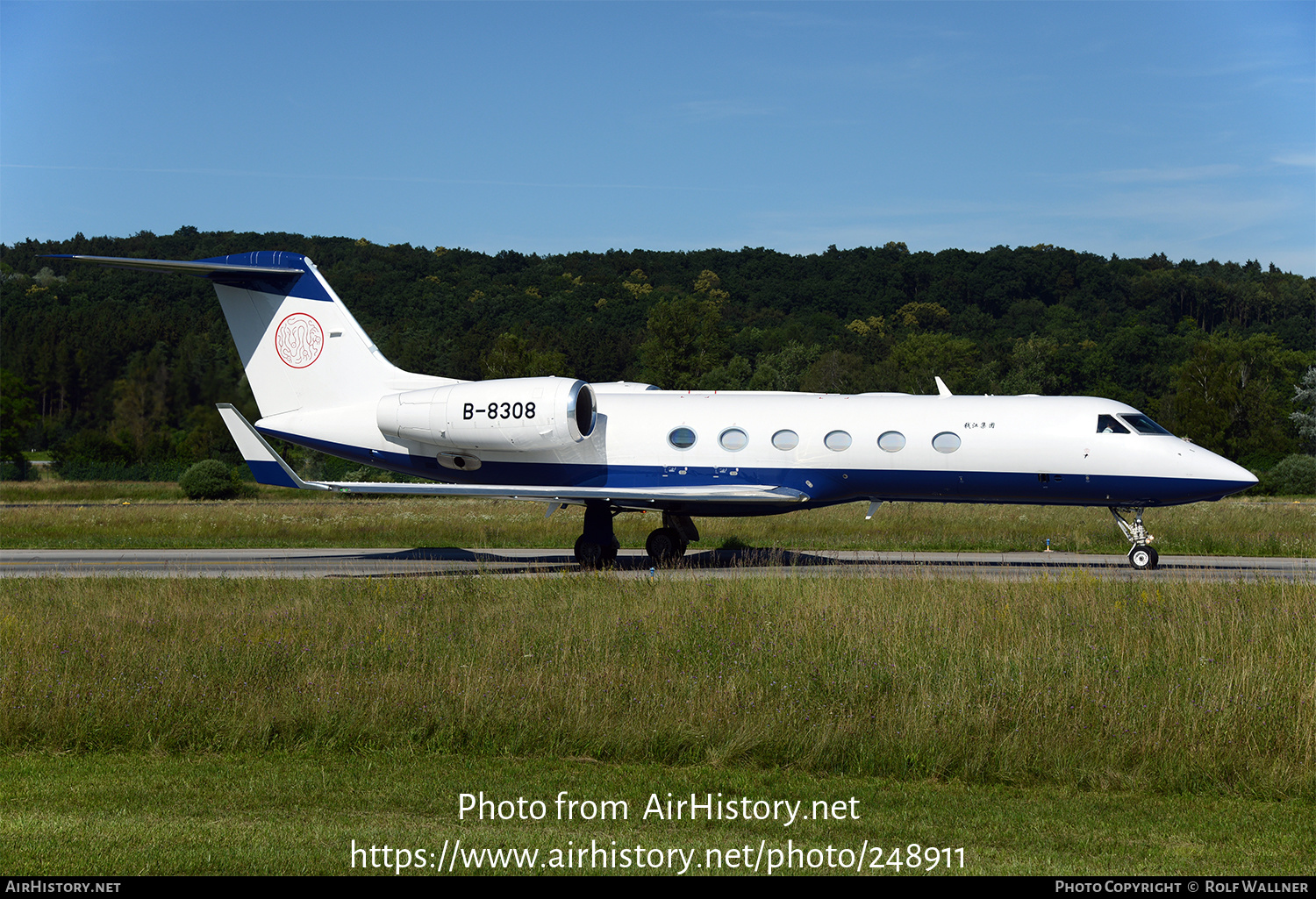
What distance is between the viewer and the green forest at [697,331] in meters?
36.6

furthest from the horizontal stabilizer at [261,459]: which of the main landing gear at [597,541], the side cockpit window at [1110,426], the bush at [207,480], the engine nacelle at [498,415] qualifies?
the bush at [207,480]

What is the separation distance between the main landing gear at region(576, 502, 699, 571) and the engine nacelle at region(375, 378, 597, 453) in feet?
5.04

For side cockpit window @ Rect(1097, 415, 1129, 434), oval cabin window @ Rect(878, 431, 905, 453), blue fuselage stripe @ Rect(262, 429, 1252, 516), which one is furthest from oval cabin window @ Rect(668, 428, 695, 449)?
side cockpit window @ Rect(1097, 415, 1129, 434)

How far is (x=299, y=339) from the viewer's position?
23.2 metres

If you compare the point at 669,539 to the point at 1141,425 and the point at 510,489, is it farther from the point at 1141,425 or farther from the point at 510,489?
the point at 1141,425

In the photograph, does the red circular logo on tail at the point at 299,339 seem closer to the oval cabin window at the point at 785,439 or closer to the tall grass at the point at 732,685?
the oval cabin window at the point at 785,439

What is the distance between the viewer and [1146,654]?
10.6 m

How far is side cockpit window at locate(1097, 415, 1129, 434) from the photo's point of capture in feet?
66.2

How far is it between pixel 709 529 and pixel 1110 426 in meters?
11.8

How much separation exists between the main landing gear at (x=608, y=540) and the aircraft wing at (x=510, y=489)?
545mm

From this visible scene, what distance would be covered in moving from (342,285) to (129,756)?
268 ft

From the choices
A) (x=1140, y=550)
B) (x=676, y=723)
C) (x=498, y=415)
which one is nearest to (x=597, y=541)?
(x=498, y=415)

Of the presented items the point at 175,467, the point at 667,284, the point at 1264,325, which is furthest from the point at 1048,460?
the point at 667,284

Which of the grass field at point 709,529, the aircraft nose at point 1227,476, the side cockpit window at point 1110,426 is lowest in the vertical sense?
the grass field at point 709,529
